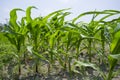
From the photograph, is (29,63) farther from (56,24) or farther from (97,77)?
(97,77)

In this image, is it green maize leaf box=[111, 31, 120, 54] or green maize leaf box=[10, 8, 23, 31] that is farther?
green maize leaf box=[10, 8, 23, 31]

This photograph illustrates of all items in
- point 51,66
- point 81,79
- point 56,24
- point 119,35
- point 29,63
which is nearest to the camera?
point 119,35

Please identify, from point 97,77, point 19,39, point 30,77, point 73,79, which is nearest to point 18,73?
point 30,77

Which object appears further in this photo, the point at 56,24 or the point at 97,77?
the point at 56,24

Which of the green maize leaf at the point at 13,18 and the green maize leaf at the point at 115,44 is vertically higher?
the green maize leaf at the point at 13,18

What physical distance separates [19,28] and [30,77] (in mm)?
478

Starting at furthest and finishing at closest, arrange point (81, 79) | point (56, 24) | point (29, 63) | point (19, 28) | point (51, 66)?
point (56, 24) → point (29, 63) → point (51, 66) → point (19, 28) → point (81, 79)

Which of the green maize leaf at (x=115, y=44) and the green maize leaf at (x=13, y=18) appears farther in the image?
the green maize leaf at (x=13, y=18)

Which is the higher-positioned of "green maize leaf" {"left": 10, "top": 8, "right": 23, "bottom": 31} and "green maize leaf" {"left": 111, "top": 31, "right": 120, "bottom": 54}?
"green maize leaf" {"left": 10, "top": 8, "right": 23, "bottom": 31}

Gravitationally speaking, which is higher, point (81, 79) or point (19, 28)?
point (19, 28)

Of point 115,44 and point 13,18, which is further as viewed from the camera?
point 13,18

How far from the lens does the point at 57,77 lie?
7.02 ft

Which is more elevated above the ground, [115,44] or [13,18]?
[13,18]

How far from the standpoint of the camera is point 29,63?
2.57 metres
